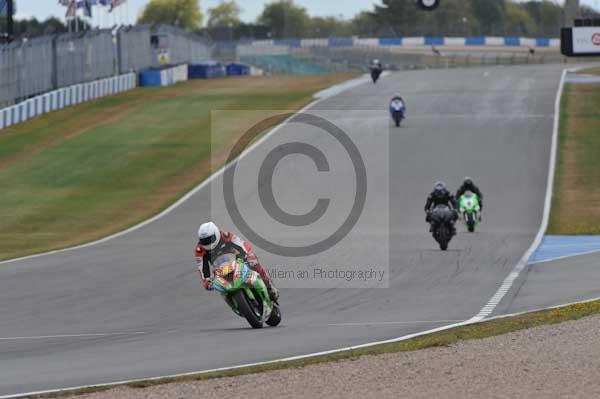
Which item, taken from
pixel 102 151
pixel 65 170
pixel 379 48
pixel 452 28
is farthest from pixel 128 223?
pixel 452 28

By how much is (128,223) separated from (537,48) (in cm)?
8943

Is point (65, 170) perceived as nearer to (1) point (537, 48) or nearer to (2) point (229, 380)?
(2) point (229, 380)

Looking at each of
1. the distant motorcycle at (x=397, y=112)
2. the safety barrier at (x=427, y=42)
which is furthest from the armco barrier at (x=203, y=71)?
the safety barrier at (x=427, y=42)

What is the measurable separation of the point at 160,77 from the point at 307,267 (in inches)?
1970

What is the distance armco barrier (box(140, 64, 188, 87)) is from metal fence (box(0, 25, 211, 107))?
4.52 feet

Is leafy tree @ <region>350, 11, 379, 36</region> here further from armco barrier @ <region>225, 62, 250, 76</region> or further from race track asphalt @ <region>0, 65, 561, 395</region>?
race track asphalt @ <region>0, 65, 561, 395</region>

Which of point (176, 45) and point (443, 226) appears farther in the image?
point (176, 45)

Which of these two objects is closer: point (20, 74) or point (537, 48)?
point (20, 74)

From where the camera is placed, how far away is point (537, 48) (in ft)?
380

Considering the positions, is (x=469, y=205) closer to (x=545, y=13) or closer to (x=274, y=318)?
(x=274, y=318)

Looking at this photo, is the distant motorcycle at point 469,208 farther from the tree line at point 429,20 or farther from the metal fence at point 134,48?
the tree line at point 429,20

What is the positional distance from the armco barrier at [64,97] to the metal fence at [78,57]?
2.13ft

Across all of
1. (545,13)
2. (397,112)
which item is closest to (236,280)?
(397,112)

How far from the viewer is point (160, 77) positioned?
7088 cm
